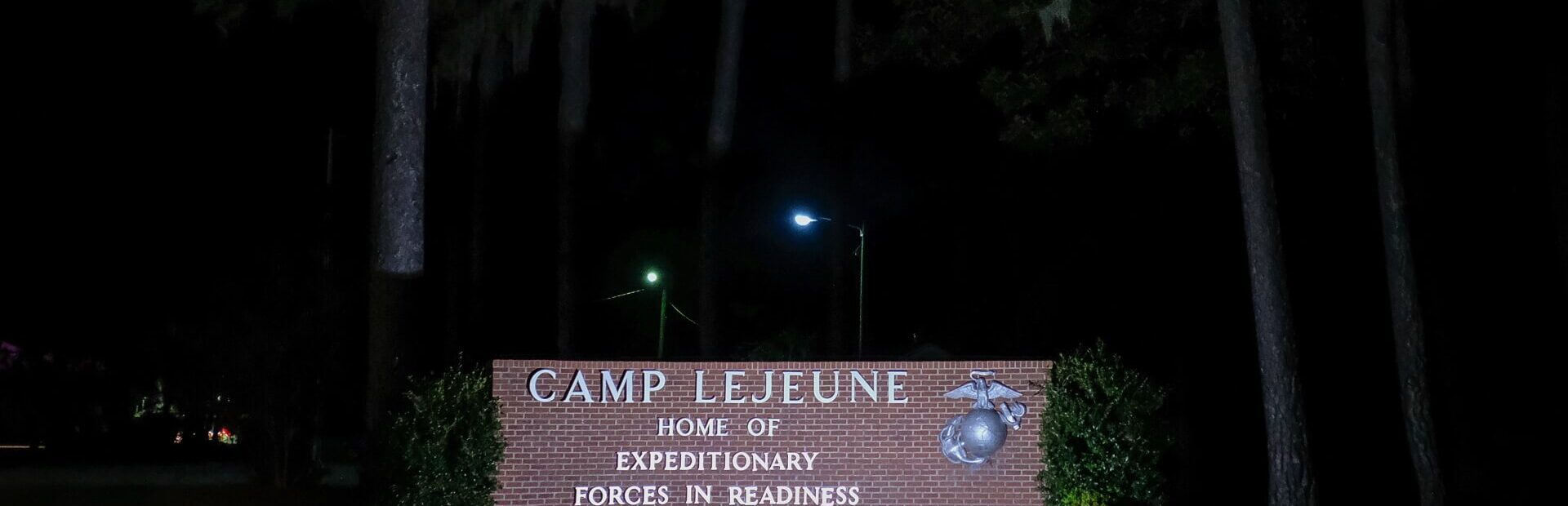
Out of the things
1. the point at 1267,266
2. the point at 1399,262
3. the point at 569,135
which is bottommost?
the point at 1267,266

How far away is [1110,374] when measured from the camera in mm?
14344

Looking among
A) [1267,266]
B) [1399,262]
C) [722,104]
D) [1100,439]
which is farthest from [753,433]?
[722,104]

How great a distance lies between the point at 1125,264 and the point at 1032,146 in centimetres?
520

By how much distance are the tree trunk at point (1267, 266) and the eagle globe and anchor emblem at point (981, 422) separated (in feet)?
8.94

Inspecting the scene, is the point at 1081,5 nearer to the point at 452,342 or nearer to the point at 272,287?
the point at 272,287

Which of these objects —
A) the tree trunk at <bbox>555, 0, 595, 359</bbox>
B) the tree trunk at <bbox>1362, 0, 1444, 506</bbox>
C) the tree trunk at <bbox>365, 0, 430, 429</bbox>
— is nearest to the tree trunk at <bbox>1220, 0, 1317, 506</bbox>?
the tree trunk at <bbox>1362, 0, 1444, 506</bbox>

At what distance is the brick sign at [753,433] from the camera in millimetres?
14398

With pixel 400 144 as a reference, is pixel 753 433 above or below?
below

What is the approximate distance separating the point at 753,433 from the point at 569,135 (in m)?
12.1

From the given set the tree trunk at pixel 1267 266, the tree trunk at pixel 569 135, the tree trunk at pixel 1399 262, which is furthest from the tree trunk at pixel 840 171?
the tree trunk at pixel 1267 266

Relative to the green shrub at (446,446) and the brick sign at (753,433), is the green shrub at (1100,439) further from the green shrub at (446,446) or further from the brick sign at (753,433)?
the green shrub at (446,446)

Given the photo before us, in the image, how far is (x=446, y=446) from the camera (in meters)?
13.9

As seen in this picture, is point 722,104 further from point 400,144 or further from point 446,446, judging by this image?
point 446,446

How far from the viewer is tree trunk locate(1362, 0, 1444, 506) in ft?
53.7
